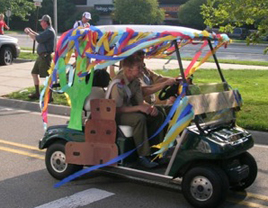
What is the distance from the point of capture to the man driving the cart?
5098 millimetres

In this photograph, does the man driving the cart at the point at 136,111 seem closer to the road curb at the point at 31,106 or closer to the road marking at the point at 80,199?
the road marking at the point at 80,199

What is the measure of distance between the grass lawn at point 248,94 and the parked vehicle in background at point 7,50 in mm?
5601

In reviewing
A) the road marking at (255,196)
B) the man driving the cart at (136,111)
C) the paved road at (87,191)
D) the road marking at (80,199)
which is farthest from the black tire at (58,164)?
the road marking at (255,196)

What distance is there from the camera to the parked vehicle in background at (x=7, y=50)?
1694 cm

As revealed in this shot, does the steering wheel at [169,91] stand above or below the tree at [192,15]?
below

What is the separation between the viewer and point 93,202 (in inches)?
193

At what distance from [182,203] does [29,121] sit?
494 cm

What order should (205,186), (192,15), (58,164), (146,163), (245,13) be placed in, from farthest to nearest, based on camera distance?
(192,15) → (245,13) → (58,164) → (146,163) → (205,186)

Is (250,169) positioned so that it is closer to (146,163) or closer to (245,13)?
(146,163)

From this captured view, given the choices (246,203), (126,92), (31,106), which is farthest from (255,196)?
(31,106)

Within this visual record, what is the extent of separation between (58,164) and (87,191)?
0.57m

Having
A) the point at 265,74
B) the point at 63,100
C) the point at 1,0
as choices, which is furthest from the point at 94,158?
the point at 1,0

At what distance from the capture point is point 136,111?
16.9 feet

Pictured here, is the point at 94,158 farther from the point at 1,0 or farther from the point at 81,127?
the point at 1,0
